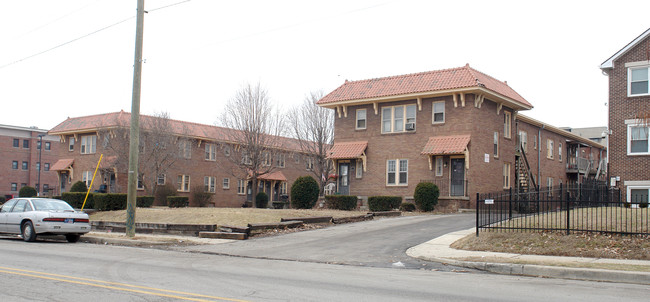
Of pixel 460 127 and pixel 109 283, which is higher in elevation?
pixel 460 127

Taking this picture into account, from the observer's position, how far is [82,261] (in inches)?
507

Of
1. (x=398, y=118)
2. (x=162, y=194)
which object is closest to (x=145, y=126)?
(x=162, y=194)

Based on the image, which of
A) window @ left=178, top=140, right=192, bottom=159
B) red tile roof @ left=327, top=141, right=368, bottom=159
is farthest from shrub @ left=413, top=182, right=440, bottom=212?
window @ left=178, top=140, right=192, bottom=159

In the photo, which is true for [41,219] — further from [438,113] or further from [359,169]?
[438,113]

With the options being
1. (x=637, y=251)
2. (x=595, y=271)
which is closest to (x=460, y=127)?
(x=637, y=251)

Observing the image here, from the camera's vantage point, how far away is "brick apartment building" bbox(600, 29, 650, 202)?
26.6 m

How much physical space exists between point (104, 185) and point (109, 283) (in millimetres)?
40741

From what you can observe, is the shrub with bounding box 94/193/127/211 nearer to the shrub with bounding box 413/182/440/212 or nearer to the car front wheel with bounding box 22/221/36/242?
the car front wheel with bounding box 22/221/36/242

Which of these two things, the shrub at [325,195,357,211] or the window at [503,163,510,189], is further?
the window at [503,163,510,189]

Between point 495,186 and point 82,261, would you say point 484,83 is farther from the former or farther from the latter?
point 82,261

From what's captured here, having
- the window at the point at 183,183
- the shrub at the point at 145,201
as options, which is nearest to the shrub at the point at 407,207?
the shrub at the point at 145,201

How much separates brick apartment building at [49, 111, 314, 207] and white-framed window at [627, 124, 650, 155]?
81.5 ft

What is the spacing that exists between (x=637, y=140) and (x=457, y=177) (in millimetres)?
9199

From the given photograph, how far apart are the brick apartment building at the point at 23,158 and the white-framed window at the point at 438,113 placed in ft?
174
